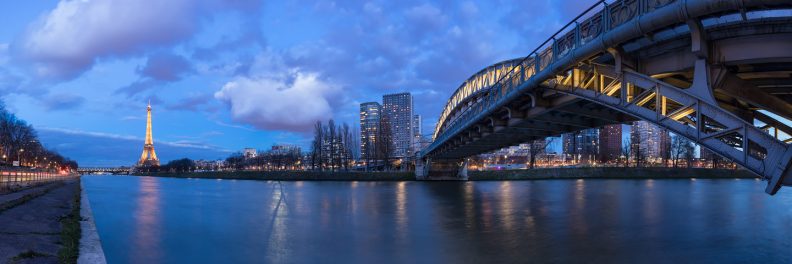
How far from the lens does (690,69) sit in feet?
50.8

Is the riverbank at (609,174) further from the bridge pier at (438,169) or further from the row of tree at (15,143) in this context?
Answer: the row of tree at (15,143)

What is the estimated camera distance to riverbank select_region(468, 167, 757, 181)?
94.4m

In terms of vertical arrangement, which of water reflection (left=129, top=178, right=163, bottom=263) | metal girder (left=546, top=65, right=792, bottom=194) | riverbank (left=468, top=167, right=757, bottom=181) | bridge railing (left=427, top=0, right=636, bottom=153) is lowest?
water reflection (left=129, top=178, right=163, bottom=263)

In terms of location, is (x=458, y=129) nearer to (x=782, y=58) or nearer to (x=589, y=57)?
(x=589, y=57)

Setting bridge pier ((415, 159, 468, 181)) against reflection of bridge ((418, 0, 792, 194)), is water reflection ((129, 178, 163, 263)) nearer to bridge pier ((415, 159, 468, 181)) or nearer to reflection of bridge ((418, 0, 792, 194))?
reflection of bridge ((418, 0, 792, 194))

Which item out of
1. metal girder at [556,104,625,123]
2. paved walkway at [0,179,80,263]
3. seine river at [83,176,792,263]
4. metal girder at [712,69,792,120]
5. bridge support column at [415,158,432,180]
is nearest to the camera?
paved walkway at [0,179,80,263]

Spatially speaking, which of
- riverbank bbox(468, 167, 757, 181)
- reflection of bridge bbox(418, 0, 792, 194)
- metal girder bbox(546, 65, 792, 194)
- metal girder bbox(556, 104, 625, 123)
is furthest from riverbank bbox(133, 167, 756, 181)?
metal girder bbox(546, 65, 792, 194)

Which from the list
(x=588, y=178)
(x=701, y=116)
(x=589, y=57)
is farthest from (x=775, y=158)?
(x=588, y=178)

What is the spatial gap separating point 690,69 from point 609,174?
86.5 m

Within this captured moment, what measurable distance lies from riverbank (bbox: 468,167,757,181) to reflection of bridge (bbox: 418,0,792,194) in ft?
236

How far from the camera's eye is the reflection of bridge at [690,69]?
12.7 metres

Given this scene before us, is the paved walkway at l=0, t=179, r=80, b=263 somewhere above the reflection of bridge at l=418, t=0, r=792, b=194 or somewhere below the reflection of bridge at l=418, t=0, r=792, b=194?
below

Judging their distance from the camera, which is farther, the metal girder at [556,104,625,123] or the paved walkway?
the metal girder at [556,104,625,123]

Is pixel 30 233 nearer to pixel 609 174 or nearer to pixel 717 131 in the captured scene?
pixel 717 131
